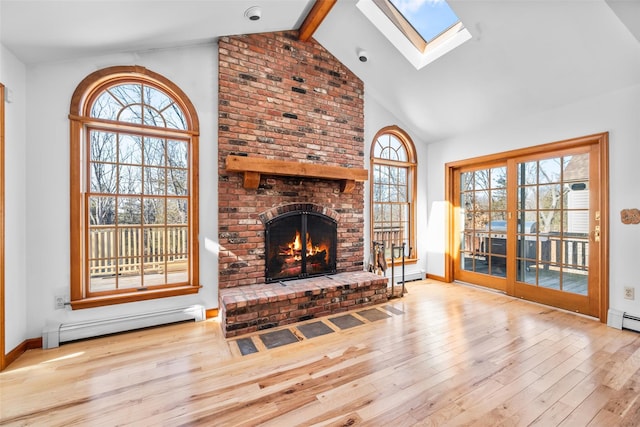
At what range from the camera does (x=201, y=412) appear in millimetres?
1709

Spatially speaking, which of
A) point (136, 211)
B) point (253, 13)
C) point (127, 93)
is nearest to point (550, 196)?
point (253, 13)

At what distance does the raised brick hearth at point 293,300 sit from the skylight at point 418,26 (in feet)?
9.97

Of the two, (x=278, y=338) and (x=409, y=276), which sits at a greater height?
(x=409, y=276)

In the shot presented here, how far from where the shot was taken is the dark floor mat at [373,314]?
3203mm

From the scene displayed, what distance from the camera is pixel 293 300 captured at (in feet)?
10.3

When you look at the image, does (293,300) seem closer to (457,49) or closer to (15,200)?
(15,200)

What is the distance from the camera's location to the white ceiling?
7.37ft

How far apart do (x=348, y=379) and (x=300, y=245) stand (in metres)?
1.95

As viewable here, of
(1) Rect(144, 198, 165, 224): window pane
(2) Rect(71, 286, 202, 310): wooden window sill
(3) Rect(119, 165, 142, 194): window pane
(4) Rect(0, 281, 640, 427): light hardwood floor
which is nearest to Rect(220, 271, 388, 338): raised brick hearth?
(4) Rect(0, 281, 640, 427): light hardwood floor

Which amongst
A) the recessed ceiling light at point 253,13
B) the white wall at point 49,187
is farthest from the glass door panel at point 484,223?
the white wall at point 49,187

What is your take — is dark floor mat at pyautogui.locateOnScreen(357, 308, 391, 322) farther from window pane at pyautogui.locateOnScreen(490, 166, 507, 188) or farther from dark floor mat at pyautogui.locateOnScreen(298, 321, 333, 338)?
window pane at pyautogui.locateOnScreen(490, 166, 507, 188)

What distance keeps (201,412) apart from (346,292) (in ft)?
6.82

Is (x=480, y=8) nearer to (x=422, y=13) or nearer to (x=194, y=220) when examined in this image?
(x=422, y=13)

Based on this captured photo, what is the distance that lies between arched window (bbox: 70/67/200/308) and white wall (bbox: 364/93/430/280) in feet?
8.23
